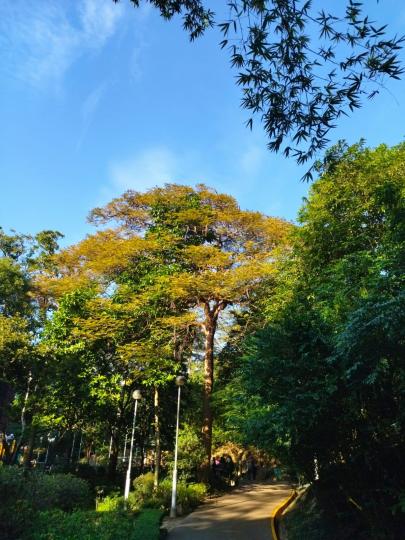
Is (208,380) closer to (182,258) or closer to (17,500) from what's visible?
(182,258)

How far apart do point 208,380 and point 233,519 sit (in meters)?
7.74

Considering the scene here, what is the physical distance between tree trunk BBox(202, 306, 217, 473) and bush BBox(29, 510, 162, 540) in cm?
956

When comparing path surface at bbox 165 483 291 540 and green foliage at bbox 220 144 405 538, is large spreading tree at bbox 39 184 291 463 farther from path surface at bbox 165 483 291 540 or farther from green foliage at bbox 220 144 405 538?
green foliage at bbox 220 144 405 538

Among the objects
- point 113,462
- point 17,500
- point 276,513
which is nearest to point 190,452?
point 113,462

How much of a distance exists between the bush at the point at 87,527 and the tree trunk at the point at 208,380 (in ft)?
31.4

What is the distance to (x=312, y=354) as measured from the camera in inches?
368

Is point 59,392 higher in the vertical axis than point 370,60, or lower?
higher

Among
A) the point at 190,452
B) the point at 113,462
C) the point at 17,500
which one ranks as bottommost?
the point at 17,500

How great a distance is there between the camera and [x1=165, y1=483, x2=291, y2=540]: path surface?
42.6 ft

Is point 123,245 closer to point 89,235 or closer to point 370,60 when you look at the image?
point 89,235

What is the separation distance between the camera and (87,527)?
8.30 metres

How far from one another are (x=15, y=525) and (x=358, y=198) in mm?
13822

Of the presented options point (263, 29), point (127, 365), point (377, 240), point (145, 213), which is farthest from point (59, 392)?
point (263, 29)

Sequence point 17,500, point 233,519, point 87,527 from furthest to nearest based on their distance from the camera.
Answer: point 233,519 → point 87,527 → point 17,500
